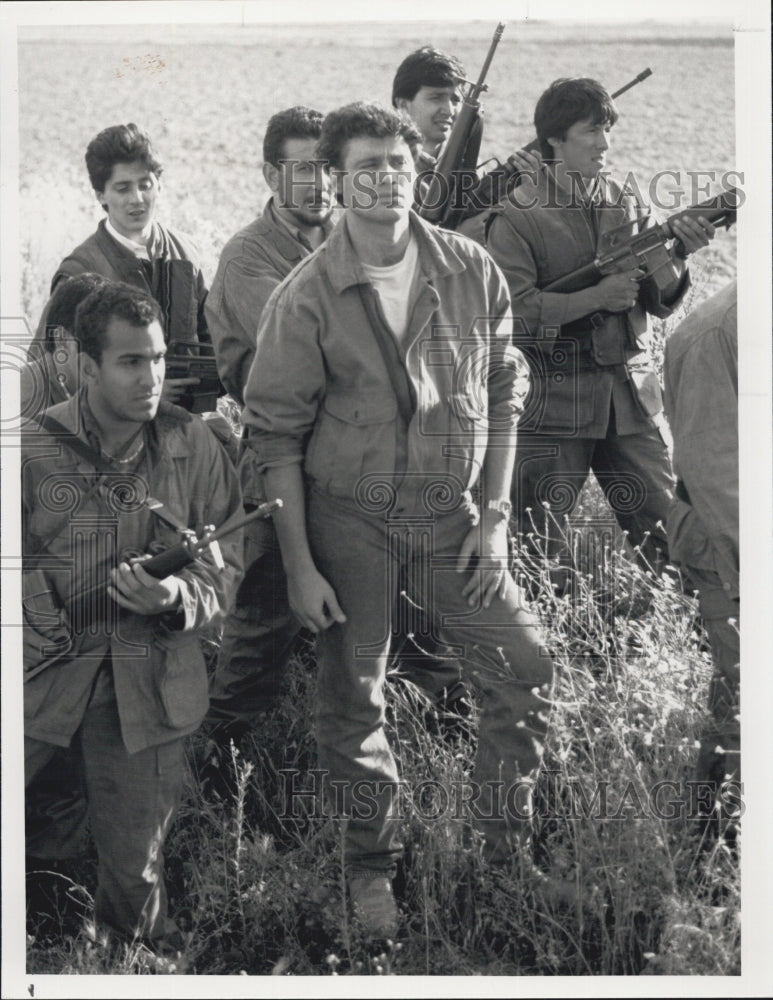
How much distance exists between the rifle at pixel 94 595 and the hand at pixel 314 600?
22 centimetres

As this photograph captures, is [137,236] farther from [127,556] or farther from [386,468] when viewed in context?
[386,468]

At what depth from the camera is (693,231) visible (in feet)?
17.8

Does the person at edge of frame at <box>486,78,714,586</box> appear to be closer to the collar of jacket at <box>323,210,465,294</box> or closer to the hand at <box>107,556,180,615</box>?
the collar of jacket at <box>323,210,465,294</box>

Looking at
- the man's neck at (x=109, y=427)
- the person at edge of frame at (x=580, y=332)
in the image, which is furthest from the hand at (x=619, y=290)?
the man's neck at (x=109, y=427)

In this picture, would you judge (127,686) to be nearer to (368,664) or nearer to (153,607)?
(153,607)

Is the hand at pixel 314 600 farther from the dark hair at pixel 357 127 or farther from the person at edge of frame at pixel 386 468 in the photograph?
the dark hair at pixel 357 127

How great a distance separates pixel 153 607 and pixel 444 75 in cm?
207

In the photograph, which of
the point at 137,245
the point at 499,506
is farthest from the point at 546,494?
the point at 137,245

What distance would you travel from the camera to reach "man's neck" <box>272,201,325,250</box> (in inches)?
218

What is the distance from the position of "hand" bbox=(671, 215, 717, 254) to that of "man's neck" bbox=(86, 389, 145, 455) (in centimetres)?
184

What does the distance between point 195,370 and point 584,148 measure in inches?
58.0

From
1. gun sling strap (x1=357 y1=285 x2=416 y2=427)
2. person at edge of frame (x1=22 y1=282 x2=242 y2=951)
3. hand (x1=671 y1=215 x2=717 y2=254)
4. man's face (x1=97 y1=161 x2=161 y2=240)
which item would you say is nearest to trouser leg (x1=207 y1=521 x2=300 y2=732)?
person at edge of frame (x1=22 y1=282 x2=242 y2=951)

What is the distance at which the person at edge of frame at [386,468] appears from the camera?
495 cm

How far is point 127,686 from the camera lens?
16.5 feet
